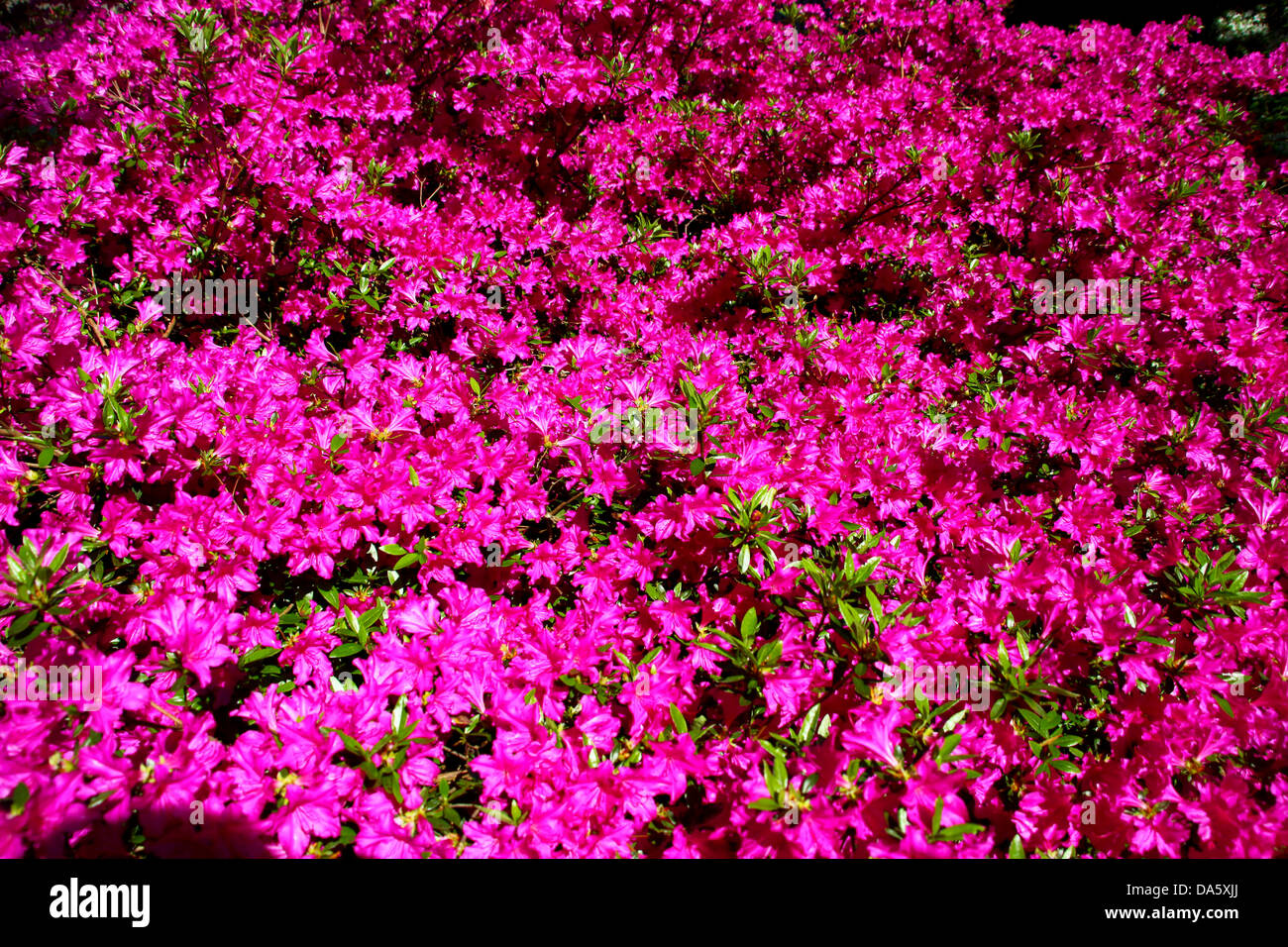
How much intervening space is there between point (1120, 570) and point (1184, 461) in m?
0.97

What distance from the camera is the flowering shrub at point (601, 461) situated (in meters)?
1.62

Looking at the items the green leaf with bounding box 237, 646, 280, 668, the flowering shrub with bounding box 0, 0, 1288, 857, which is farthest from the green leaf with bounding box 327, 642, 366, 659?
the green leaf with bounding box 237, 646, 280, 668

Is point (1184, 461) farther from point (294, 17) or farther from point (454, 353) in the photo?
point (294, 17)

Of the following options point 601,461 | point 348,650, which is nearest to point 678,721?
point 601,461

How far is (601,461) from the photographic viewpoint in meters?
2.26

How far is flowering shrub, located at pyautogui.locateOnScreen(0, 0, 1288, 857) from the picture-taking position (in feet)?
5.31

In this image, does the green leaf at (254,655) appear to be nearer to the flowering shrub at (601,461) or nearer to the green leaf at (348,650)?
the flowering shrub at (601,461)

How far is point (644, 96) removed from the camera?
426 cm

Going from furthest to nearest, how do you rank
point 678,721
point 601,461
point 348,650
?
point 601,461
point 348,650
point 678,721

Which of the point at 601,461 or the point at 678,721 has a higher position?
the point at 601,461

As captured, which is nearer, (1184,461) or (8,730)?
(8,730)

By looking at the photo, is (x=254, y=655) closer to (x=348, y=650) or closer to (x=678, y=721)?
(x=348, y=650)

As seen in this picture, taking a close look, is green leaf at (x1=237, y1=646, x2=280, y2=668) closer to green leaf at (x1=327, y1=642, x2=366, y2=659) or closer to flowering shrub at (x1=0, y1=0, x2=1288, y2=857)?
flowering shrub at (x1=0, y1=0, x2=1288, y2=857)
